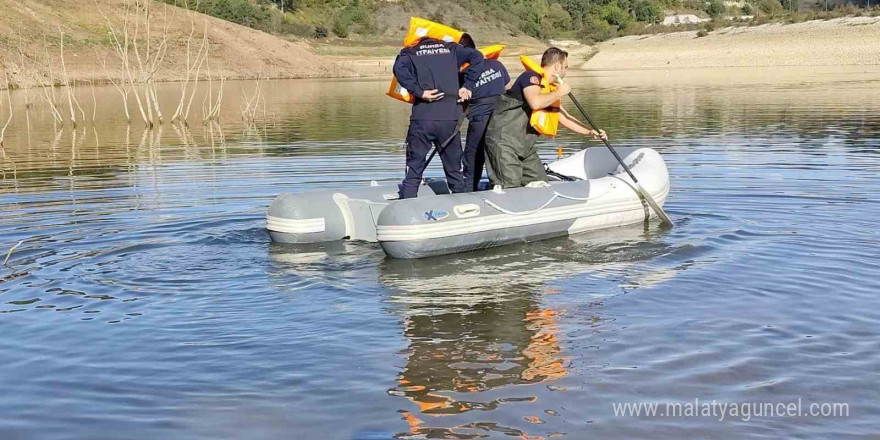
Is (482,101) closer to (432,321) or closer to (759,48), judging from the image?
(432,321)

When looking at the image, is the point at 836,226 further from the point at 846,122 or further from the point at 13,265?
the point at 846,122

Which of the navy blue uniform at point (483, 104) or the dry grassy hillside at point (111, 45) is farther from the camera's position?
the dry grassy hillside at point (111, 45)

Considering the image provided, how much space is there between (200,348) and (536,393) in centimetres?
190

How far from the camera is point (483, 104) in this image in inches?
341

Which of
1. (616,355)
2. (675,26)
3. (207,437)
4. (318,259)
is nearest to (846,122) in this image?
(318,259)

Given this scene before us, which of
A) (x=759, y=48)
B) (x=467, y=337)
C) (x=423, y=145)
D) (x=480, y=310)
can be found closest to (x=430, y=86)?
(x=423, y=145)

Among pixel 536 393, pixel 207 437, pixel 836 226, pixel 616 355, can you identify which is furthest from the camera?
Answer: pixel 836 226

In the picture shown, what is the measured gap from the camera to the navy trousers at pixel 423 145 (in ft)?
27.0

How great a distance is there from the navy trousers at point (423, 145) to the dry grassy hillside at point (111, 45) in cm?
3324

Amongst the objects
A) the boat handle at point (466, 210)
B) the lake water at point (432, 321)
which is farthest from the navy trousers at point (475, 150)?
the lake water at point (432, 321)

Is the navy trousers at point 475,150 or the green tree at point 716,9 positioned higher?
the green tree at point 716,9

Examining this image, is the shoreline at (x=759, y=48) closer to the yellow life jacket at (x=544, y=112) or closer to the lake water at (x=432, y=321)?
the lake water at (x=432, y=321)

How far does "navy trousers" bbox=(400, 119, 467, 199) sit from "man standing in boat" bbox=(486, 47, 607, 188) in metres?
0.40

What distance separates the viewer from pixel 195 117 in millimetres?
25391
